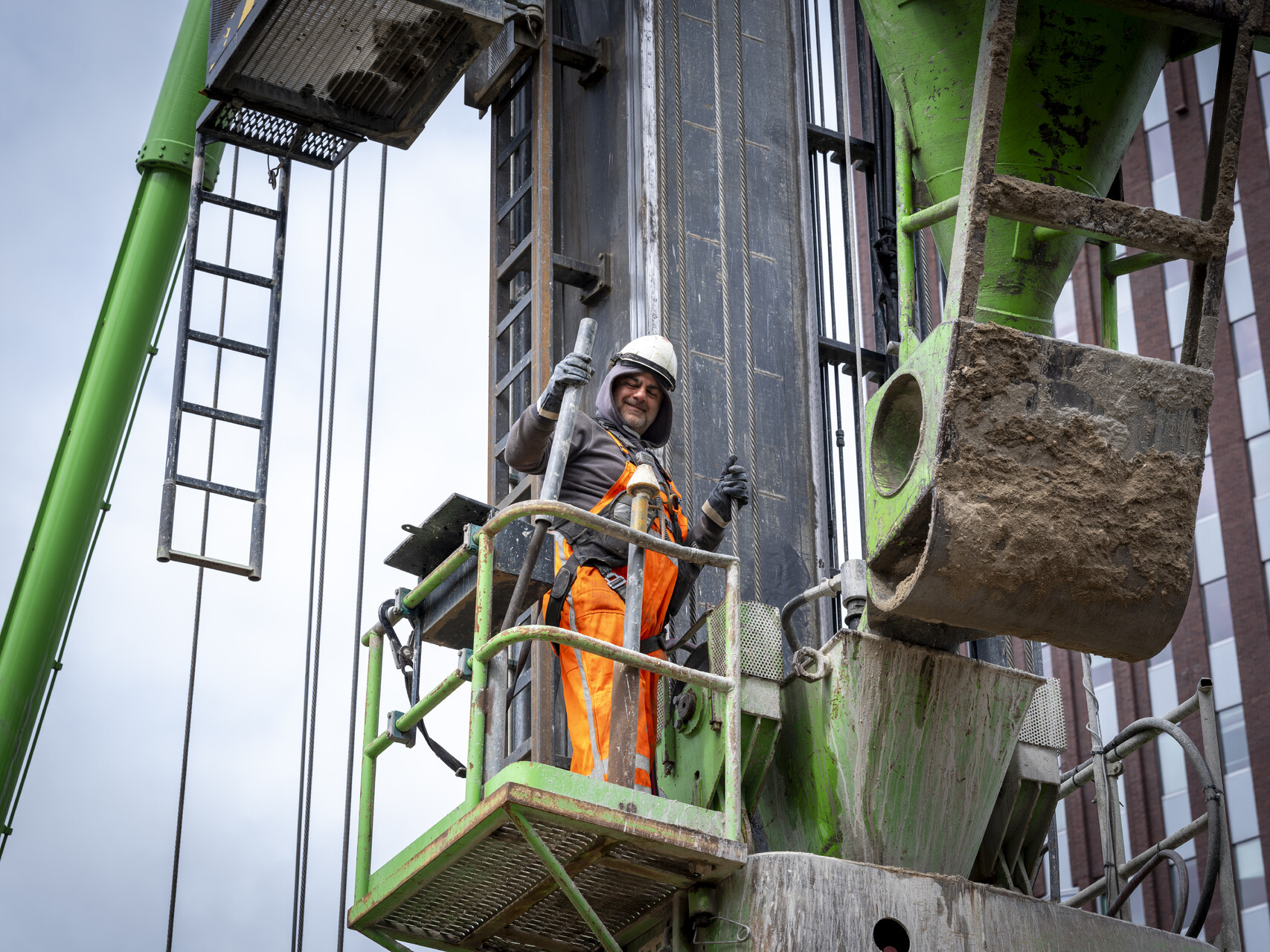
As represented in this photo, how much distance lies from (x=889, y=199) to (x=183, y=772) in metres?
5.91

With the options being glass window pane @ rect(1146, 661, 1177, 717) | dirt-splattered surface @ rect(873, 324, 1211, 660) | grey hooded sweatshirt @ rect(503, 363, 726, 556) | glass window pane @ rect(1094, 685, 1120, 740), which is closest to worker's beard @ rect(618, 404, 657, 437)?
grey hooded sweatshirt @ rect(503, 363, 726, 556)

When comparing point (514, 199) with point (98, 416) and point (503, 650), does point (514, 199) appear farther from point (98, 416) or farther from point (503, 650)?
point (503, 650)

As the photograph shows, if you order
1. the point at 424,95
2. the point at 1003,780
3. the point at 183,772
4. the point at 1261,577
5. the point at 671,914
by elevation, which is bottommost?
the point at 671,914

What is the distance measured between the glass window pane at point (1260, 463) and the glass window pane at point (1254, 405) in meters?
0.23

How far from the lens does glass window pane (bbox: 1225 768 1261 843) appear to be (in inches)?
1405

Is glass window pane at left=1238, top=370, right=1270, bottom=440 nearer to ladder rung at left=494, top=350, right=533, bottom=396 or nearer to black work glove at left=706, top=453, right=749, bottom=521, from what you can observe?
ladder rung at left=494, top=350, right=533, bottom=396

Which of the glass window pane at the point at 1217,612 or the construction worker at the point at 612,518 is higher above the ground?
the glass window pane at the point at 1217,612

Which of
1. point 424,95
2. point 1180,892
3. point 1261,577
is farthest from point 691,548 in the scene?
point 1261,577

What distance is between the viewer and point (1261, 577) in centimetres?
3672

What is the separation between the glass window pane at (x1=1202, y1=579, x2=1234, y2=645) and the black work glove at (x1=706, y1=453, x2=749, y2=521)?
104 feet

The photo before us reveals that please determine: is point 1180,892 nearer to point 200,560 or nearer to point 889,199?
point 889,199

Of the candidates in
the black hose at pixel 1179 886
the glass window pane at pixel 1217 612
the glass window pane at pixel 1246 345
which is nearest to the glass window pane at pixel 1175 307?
the glass window pane at pixel 1246 345

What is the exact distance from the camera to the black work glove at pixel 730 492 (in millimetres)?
7789

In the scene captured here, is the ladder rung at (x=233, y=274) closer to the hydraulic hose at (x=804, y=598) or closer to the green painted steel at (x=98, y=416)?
the green painted steel at (x=98, y=416)
